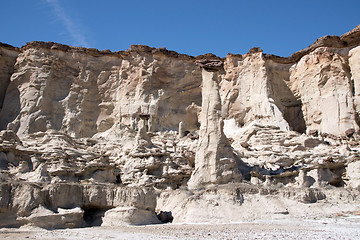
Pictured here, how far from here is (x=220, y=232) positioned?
15312 mm

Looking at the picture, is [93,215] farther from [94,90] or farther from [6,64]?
[6,64]

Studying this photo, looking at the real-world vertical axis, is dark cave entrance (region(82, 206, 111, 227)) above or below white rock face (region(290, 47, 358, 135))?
below

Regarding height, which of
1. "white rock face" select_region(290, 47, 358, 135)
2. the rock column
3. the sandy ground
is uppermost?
"white rock face" select_region(290, 47, 358, 135)

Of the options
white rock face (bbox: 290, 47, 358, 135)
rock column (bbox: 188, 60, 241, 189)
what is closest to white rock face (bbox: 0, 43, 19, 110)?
rock column (bbox: 188, 60, 241, 189)

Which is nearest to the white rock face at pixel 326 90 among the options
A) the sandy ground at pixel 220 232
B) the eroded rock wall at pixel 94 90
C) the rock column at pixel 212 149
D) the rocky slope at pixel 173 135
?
the rocky slope at pixel 173 135

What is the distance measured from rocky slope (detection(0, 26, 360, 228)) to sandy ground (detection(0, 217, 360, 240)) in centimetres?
187

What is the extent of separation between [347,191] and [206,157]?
842 cm

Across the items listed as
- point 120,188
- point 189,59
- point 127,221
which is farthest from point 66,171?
point 189,59

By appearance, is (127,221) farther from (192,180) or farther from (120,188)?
(192,180)

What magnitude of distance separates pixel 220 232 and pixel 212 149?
392 inches

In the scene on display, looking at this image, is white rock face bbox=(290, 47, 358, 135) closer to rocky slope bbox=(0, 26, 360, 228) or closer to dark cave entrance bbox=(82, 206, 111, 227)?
rocky slope bbox=(0, 26, 360, 228)

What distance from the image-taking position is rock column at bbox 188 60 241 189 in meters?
24.4

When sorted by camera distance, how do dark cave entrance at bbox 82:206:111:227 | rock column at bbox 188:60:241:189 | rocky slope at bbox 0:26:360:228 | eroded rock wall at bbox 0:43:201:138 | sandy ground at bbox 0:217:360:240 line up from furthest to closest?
eroded rock wall at bbox 0:43:201:138, rock column at bbox 188:60:241:189, rocky slope at bbox 0:26:360:228, dark cave entrance at bbox 82:206:111:227, sandy ground at bbox 0:217:360:240

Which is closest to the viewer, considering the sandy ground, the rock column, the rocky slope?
the sandy ground
